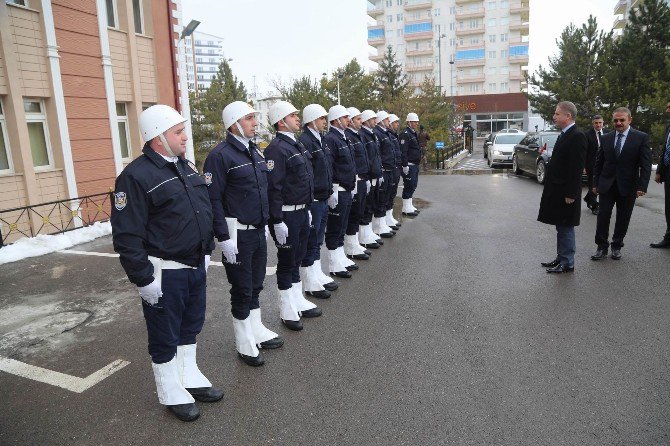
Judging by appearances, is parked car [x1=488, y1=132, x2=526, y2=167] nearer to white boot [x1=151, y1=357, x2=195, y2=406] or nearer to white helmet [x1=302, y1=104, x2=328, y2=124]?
white helmet [x1=302, y1=104, x2=328, y2=124]

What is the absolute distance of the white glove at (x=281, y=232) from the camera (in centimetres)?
473

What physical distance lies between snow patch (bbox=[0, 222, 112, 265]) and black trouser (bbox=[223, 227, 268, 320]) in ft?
18.7

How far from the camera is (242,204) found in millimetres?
4172

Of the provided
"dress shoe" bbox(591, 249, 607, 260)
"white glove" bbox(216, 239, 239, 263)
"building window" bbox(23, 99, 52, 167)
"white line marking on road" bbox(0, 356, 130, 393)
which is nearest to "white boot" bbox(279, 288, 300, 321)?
"white glove" bbox(216, 239, 239, 263)

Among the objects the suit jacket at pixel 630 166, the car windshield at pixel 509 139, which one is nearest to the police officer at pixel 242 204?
the suit jacket at pixel 630 166

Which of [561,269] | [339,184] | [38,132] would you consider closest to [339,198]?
[339,184]

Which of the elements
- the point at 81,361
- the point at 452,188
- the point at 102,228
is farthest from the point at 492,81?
the point at 81,361

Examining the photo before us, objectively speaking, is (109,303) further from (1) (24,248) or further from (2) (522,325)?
(2) (522,325)

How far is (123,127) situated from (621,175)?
12478 millimetres

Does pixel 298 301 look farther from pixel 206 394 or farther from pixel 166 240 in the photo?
pixel 166 240

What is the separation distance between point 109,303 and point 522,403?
16.4 ft

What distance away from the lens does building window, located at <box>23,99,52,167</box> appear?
416 inches

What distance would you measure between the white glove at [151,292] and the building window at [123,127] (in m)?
11.5

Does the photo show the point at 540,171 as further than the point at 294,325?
Yes
